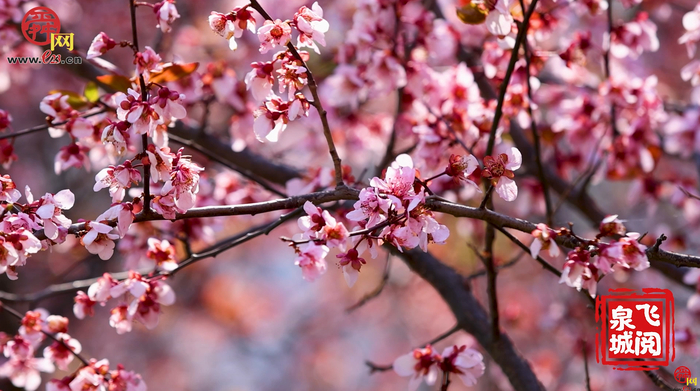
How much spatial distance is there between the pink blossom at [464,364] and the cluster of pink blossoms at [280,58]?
66 cm

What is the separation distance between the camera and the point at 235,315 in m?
6.82

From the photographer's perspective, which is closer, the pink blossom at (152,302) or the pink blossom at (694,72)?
the pink blossom at (152,302)

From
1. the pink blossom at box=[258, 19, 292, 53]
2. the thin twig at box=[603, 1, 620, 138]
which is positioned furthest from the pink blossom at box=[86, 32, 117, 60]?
the thin twig at box=[603, 1, 620, 138]

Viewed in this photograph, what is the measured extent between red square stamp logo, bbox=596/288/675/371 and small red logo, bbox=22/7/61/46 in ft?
6.38

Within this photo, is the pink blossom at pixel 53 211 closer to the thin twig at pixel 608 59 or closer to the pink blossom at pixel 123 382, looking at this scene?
the pink blossom at pixel 123 382

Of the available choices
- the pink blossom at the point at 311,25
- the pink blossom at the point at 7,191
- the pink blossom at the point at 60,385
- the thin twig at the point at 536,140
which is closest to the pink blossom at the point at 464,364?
the thin twig at the point at 536,140

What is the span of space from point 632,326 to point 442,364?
0.65 meters

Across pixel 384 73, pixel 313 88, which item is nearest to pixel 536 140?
pixel 384 73

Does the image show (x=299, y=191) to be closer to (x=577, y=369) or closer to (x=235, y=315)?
(x=577, y=369)

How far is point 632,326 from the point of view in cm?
161

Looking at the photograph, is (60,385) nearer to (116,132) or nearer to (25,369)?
(25,369)

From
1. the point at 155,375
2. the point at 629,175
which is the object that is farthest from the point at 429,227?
the point at 155,375

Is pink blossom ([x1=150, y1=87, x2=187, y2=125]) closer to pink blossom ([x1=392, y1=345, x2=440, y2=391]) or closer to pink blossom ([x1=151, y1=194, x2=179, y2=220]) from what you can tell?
pink blossom ([x1=151, y1=194, x2=179, y2=220])

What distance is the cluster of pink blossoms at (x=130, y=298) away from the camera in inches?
46.8
